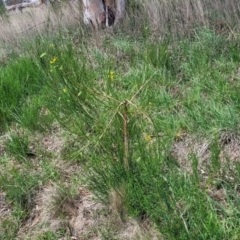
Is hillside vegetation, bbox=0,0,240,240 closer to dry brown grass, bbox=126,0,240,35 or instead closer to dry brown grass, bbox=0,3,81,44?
dry brown grass, bbox=126,0,240,35

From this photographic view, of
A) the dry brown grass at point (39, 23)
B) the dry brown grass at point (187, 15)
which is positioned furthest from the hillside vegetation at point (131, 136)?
the dry brown grass at point (39, 23)

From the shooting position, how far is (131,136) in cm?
298

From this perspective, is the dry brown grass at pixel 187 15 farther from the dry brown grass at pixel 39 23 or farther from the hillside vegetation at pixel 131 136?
the dry brown grass at pixel 39 23

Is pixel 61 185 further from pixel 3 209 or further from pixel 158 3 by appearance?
pixel 158 3

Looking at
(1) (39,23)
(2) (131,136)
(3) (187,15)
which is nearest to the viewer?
(2) (131,136)

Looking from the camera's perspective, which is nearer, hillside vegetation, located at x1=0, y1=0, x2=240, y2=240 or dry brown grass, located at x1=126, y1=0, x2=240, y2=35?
hillside vegetation, located at x1=0, y1=0, x2=240, y2=240

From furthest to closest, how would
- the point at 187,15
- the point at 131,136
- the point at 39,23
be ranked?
the point at 39,23, the point at 187,15, the point at 131,136

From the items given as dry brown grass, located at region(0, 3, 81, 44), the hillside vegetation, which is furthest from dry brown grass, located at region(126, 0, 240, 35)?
dry brown grass, located at region(0, 3, 81, 44)

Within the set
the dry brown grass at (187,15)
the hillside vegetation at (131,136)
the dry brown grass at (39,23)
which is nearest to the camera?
the hillside vegetation at (131,136)

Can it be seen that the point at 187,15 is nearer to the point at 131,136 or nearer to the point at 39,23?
the point at 39,23

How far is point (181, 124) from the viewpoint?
335 centimetres

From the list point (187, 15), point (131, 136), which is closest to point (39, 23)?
point (187, 15)

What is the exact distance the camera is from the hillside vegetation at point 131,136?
2625 millimetres

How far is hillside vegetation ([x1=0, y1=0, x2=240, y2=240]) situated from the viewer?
2625mm
